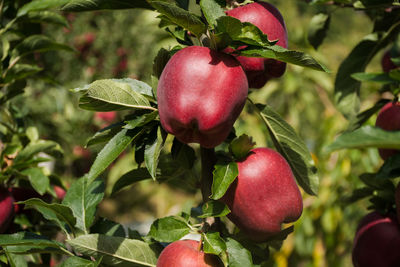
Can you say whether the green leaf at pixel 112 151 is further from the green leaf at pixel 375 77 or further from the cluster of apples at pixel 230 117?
the green leaf at pixel 375 77

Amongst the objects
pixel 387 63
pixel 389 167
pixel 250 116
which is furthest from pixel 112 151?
pixel 250 116

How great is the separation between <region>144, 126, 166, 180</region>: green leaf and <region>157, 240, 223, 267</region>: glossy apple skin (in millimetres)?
116

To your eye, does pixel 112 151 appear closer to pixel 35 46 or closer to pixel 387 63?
pixel 35 46

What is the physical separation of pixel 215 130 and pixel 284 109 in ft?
8.93

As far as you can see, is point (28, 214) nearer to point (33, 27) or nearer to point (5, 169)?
point (5, 169)

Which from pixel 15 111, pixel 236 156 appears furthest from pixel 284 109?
pixel 236 156

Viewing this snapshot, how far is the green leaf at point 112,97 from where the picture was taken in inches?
25.2

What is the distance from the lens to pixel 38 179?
925 mm

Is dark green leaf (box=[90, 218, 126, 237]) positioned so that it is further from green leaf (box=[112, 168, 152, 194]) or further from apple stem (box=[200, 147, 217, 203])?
apple stem (box=[200, 147, 217, 203])

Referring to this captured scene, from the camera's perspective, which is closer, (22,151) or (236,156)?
(236,156)

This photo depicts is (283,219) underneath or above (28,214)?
above

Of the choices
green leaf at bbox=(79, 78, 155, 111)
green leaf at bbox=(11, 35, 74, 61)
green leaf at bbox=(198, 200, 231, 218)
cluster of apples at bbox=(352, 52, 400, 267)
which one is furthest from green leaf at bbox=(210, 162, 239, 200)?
green leaf at bbox=(11, 35, 74, 61)

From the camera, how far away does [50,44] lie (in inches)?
41.3

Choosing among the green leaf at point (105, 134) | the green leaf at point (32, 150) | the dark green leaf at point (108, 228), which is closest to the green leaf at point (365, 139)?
the green leaf at point (105, 134)
